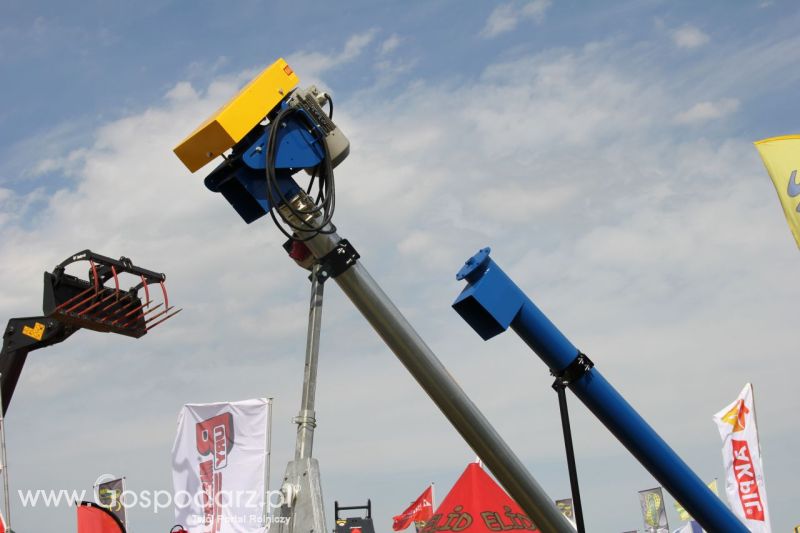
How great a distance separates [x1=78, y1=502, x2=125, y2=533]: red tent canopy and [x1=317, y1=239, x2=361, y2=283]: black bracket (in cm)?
240

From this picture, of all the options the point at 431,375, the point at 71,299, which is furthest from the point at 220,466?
the point at 431,375

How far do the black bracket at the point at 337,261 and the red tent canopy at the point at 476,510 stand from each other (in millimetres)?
Result: 5764

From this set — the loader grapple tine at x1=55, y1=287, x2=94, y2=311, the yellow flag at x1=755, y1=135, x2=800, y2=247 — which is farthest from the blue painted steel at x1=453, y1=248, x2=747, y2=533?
the loader grapple tine at x1=55, y1=287, x2=94, y2=311

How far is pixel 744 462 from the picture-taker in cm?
1617

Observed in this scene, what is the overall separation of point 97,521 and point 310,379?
205 cm

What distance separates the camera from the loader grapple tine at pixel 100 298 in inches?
377

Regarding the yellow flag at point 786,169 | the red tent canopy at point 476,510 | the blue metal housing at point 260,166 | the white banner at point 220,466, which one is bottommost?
the red tent canopy at point 476,510

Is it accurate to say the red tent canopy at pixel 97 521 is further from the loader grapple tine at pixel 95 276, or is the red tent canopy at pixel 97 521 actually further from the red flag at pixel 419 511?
the red flag at pixel 419 511

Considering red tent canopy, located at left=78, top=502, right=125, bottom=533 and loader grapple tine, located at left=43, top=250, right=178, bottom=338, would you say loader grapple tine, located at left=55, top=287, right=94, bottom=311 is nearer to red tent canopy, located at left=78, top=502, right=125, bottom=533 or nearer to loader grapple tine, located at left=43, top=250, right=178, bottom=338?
loader grapple tine, located at left=43, top=250, right=178, bottom=338

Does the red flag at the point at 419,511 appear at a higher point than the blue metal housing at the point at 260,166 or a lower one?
higher

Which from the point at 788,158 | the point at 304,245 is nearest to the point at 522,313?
the point at 304,245

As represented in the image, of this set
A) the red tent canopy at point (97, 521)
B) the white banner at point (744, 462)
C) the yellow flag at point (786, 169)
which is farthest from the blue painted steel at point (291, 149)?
the white banner at point (744, 462)

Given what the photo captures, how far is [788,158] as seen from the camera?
11.3m

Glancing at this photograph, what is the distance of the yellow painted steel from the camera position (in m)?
6.62
